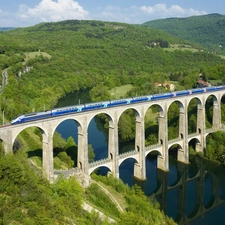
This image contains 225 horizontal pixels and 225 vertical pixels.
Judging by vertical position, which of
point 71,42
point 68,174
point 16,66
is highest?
point 71,42

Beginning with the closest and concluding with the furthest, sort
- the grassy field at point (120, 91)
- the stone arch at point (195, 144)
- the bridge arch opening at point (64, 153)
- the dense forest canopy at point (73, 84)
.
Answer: the dense forest canopy at point (73, 84), the bridge arch opening at point (64, 153), the stone arch at point (195, 144), the grassy field at point (120, 91)

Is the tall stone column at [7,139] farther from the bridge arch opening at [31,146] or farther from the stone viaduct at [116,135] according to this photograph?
the bridge arch opening at [31,146]

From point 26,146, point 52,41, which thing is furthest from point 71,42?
point 26,146

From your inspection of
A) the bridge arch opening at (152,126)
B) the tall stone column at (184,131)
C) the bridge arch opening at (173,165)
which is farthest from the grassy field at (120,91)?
the tall stone column at (184,131)

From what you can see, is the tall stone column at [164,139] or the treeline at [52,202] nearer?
the treeline at [52,202]

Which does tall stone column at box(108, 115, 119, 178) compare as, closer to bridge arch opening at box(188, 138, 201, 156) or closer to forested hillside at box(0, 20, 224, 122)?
forested hillside at box(0, 20, 224, 122)

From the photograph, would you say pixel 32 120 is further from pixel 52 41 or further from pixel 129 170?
pixel 52 41
